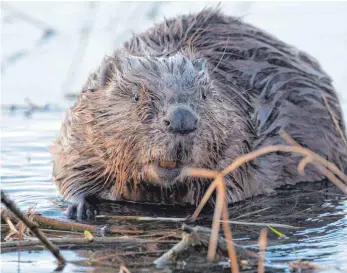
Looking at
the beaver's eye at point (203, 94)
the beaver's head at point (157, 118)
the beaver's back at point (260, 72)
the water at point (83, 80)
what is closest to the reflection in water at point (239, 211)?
the water at point (83, 80)

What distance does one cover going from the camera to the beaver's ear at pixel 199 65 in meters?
4.84

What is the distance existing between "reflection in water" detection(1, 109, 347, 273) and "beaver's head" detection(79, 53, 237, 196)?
10.0 inches

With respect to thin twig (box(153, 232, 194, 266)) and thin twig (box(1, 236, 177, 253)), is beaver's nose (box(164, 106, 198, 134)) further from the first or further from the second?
thin twig (box(153, 232, 194, 266))

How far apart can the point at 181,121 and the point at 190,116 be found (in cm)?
5

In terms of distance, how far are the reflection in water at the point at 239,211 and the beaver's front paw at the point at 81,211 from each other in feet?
0.16

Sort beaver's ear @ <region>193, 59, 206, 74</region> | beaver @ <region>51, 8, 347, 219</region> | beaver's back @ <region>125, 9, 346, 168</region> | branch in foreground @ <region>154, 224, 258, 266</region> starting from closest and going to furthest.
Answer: branch in foreground @ <region>154, 224, 258, 266</region> < beaver @ <region>51, 8, 347, 219</region> < beaver's ear @ <region>193, 59, 206, 74</region> < beaver's back @ <region>125, 9, 346, 168</region>

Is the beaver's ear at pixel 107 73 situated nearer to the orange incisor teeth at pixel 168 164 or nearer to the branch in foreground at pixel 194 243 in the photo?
the orange incisor teeth at pixel 168 164

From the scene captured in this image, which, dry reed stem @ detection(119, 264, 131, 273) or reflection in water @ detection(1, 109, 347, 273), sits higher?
reflection in water @ detection(1, 109, 347, 273)

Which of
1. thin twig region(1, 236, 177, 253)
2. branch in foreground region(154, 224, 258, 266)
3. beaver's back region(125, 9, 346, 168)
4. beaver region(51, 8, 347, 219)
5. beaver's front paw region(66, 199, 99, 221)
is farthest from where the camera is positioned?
beaver's back region(125, 9, 346, 168)

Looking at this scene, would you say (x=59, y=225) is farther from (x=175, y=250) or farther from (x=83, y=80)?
(x=83, y=80)

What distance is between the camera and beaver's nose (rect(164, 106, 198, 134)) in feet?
13.6

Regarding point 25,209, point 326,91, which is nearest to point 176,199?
point 25,209

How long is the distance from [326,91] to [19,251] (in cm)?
281

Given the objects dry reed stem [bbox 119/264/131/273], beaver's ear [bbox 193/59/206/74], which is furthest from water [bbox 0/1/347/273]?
beaver's ear [bbox 193/59/206/74]
